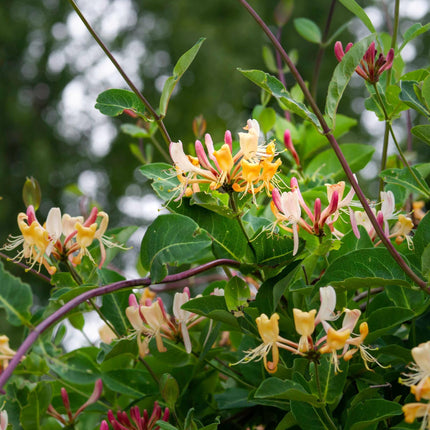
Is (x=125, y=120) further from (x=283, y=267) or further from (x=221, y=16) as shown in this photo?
(x=283, y=267)

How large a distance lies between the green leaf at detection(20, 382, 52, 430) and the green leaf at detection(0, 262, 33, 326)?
0.25ft

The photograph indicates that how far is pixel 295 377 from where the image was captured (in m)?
0.41

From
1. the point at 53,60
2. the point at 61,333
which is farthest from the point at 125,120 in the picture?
the point at 61,333

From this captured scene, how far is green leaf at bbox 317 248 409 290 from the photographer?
403 mm

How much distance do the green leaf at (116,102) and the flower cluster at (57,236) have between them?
9 cm

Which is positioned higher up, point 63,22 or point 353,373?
point 63,22

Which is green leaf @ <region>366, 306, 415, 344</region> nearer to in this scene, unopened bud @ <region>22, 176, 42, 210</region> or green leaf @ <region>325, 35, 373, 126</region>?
green leaf @ <region>325, 35, 373, 126</region>

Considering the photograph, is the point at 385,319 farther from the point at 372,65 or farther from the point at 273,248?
the point at 372,65

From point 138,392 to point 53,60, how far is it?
640 cm

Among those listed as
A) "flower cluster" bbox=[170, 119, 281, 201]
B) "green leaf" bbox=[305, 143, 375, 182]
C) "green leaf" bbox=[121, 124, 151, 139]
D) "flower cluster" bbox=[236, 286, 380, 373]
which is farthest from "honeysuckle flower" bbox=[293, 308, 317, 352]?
"green leaf" bbox=[121, 124, 151, 139]

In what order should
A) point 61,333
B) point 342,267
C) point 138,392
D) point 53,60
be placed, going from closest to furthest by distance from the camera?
point 342,267, point 138,392, point 61,333, point 53,60

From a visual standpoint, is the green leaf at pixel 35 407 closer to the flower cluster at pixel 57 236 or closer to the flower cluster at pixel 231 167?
the flower cluster at pixel 57 236

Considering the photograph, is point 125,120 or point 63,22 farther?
point 63,22

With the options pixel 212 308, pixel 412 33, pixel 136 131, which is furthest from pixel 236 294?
pixel 136 131
